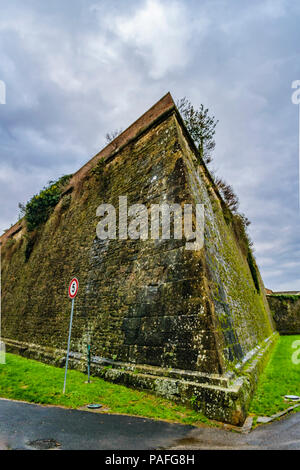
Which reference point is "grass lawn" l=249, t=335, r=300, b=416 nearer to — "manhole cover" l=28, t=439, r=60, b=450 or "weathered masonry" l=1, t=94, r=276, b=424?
"weathered masonry" l=1, t=94, r=276, b=424

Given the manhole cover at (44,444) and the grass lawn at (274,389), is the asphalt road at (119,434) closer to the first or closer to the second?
the manhole cover at (44,444)

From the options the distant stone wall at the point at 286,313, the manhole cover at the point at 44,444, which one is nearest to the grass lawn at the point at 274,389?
the manhole cover at the point at 44,444

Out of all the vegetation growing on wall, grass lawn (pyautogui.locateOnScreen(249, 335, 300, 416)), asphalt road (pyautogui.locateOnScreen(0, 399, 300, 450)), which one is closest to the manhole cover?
asphalt road (pyautogui.locateOnScreen(0, 399, 300, 450))

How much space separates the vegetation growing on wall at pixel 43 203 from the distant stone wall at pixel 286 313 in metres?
25.4

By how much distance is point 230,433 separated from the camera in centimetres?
324

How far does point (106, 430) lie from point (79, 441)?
47 centimetres

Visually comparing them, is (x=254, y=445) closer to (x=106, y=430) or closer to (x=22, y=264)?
(x=106, y=430)

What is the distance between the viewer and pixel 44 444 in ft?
8.77

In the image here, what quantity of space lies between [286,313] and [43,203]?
26958mm

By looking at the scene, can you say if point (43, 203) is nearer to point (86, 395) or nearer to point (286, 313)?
point (86, 395)

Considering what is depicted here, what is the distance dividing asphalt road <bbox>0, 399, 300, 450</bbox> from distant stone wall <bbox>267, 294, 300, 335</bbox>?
2673cm

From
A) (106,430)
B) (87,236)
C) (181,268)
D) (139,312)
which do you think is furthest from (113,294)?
(106,430)

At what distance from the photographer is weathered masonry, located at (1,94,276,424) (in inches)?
171

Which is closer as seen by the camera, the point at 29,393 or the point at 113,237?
the point at 29,393
